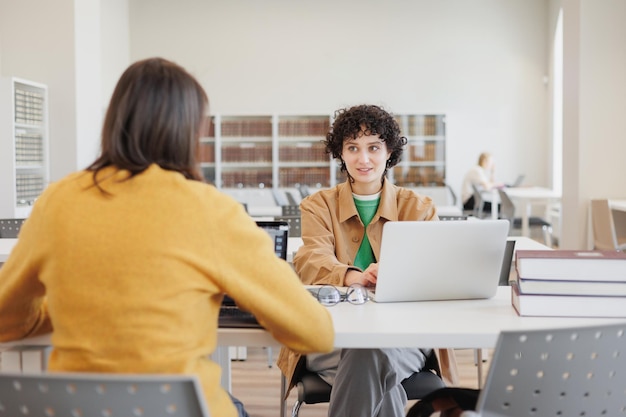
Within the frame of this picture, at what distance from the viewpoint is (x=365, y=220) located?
2979 millimetres

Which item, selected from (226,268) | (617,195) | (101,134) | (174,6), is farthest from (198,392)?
(174,6)

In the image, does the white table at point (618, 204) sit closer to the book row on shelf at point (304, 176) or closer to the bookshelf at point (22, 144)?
the bookshelf at point (22, 144)

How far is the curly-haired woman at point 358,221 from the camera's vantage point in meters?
2.49

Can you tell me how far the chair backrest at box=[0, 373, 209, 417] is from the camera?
1373 mm

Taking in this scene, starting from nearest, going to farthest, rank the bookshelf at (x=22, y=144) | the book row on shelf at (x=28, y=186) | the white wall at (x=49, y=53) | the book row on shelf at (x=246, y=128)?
the bookshelf at (x=22, y=144), the book row on shelf at (x=28, y=186), the white wall at (x=49, y=53), the book row on shelf at (x=246, y=128)

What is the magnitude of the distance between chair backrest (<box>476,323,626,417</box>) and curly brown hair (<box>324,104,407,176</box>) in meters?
1.54

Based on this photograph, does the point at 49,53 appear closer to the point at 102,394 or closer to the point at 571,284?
the point at 571,284

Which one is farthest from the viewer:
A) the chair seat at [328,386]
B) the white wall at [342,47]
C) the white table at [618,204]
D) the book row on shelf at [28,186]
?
the white wall at [342,47]

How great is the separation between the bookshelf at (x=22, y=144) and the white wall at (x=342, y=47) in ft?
15.6

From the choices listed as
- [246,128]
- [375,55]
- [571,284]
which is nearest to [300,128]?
[246,128]

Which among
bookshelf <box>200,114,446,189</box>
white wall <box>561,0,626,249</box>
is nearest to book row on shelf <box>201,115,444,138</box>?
bookshelf <box>200,114,446,189</box>

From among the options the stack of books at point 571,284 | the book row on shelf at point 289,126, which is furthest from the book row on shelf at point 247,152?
the stack of books at point 571,284

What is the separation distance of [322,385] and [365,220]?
0.70m

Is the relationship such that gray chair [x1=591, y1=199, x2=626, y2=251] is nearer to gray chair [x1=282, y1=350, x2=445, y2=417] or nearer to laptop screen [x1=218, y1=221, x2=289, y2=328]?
gray chair [x1=282, y1=350, x2=445, y2=417]
